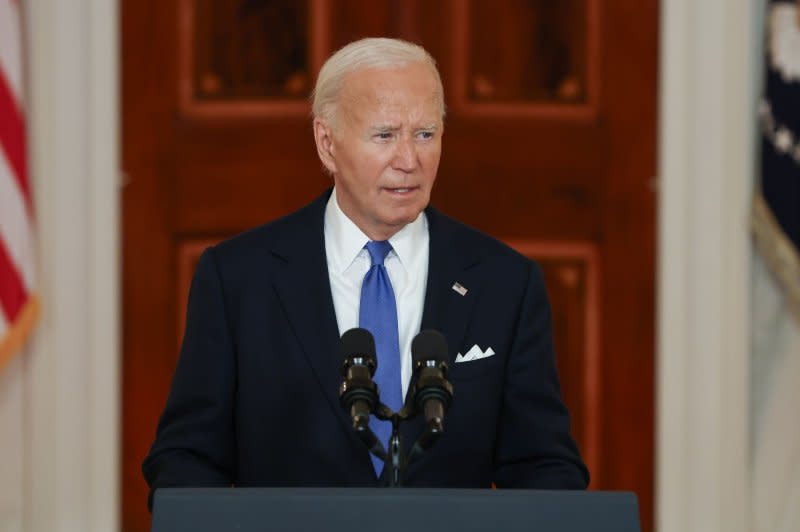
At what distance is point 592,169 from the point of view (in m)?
3.70

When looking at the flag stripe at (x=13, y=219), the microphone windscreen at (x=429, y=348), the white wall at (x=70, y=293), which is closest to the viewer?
the microphone windscreen at (x=429, y=348)

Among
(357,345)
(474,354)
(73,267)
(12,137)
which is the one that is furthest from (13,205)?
(357,345)

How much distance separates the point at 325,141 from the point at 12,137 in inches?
58.4

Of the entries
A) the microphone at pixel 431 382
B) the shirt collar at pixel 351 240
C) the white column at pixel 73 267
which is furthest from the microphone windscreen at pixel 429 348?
the white column at pixel 73 267

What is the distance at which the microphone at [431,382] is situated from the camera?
149 centimetres

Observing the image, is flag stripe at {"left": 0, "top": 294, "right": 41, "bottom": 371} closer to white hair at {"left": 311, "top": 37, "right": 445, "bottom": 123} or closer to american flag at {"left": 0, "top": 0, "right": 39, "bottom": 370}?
american flag at {"left": 0, "top": 0, "right": 39, "bottom": 370}

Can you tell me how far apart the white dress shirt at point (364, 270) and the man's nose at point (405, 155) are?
0.18 metres

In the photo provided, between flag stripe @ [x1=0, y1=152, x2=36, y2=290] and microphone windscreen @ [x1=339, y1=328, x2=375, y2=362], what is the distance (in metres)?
1.95

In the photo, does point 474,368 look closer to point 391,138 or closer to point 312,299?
point 312,299

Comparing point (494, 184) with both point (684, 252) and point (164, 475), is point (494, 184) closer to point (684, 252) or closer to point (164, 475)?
point (684, 252)

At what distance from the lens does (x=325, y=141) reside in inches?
83.7

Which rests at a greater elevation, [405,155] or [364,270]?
[405,155]

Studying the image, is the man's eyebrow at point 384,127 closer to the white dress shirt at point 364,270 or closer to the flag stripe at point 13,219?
the white dress shirt at point 364,270

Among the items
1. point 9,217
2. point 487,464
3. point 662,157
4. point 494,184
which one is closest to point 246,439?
point 487,464
